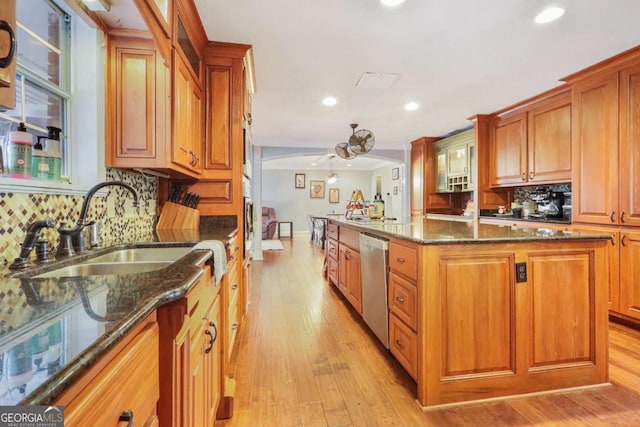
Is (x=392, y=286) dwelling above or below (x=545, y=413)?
above

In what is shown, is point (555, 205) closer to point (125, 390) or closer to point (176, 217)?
point (176, 217)

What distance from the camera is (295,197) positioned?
10.8 meters

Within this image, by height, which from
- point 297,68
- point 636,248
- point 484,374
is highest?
point 297,68

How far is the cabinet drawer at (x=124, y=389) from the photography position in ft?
1.52

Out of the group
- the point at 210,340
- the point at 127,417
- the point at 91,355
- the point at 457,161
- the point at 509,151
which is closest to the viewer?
the point at 91,355

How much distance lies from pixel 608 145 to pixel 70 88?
4.01 metres

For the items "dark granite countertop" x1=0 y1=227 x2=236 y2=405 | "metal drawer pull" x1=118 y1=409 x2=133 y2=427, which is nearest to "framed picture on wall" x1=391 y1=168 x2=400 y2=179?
"dark granite countertop" x1=0 y1=227 x2=236 y2=405

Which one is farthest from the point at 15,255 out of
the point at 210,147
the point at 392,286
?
the point at 392,286

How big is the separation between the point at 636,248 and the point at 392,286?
7.28ft

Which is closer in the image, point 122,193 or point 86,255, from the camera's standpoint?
point 86,255

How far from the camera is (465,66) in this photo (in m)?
2.97

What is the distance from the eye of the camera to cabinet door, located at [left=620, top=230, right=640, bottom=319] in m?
2.66

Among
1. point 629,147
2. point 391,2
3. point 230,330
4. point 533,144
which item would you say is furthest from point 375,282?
point 533,144

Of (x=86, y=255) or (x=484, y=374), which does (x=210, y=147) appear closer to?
(x=86, y=255)
